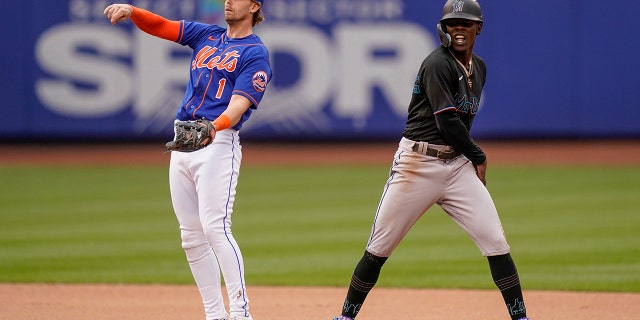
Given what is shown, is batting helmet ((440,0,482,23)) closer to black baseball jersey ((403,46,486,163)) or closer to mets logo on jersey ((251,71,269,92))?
black baseball jersey ((403,46,486,163))

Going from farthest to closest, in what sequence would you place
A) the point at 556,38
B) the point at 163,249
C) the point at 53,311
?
1. the point at 556,38
2. the point at 163,249
3. the point at 53,311

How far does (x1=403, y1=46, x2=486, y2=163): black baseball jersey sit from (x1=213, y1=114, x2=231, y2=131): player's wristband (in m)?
0.96

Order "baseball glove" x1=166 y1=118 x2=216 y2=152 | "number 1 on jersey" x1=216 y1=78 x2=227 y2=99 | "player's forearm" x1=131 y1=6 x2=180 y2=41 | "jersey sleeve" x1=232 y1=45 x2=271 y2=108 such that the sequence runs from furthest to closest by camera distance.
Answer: "player's forearm" x1=131 y1=6 x2=180 y2=41, "number 1 on jersey" x1=216 y1=78 x2=227 y2=99, "jersey sleeve" x1=232 y1=45 x2=271 y2=108, "baseball glove" x1=166 y1=118 x2=216 y2=152

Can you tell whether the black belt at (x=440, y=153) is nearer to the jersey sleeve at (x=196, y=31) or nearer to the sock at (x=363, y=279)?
the sock at (x=363, y=279)

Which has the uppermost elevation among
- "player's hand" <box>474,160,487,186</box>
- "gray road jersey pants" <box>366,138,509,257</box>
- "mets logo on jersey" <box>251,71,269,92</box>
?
"mets logo on jersey" <box>251,71,269,92</box>

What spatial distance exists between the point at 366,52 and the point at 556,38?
11.5ft

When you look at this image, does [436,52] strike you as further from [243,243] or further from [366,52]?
[366,52]

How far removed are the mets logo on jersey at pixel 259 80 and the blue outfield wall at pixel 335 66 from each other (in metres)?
13.8

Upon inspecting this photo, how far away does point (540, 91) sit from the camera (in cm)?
1928

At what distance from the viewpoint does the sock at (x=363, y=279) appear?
561cm

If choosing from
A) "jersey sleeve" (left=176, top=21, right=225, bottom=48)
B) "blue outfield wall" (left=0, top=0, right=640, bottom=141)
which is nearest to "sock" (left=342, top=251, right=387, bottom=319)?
"jersey sleeve" (left=176, top=21, right=225, bottom=48)

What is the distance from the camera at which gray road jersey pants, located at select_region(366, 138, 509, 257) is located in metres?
5.42

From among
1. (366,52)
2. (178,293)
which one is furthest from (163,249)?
(366,52)

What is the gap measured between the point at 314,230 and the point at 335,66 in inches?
337
